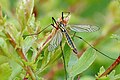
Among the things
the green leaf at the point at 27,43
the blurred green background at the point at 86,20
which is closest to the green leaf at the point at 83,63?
the green leaf at the point at 27,43

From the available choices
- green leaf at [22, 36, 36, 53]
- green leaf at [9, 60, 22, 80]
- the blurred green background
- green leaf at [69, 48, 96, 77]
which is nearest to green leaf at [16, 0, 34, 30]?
green leaf at [22, 36, 36, 53]

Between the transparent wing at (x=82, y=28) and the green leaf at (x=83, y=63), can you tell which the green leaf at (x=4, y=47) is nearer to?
the green leaf at (x=83, y=63)

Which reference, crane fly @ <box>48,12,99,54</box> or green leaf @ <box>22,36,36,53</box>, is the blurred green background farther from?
green leaf @ <box>22,36,36,53</box>

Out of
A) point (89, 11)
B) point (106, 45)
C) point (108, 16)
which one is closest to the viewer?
point (106, 45)

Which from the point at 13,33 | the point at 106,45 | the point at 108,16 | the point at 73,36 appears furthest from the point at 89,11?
the point at 13,33

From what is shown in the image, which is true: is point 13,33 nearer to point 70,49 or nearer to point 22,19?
point 22,19
